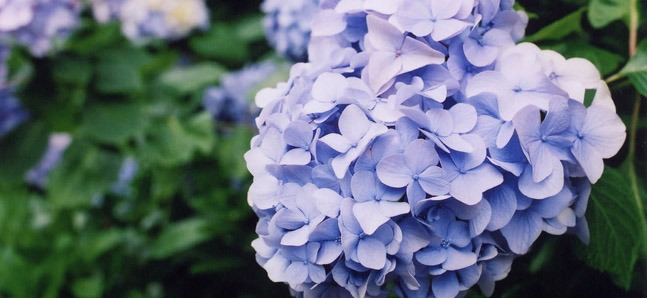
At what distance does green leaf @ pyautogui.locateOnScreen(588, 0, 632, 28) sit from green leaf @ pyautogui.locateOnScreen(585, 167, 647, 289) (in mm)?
194

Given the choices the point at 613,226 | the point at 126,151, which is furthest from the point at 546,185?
the point at 126,151

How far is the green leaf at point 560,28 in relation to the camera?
0.83 meters

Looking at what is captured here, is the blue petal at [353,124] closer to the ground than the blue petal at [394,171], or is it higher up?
higher up

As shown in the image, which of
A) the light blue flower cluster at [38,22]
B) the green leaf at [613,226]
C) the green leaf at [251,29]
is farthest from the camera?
the green leaf at [251,29]

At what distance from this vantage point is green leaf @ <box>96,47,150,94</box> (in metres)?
1.47

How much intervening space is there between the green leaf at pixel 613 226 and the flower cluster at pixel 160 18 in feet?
4.02

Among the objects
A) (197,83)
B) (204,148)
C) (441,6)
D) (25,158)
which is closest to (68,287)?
(25,158)

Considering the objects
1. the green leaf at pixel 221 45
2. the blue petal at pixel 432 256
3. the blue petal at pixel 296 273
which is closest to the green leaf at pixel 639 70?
the blue petal at pixel 432 256

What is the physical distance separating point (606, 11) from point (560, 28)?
63mm

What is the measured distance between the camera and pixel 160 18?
1.81 meters

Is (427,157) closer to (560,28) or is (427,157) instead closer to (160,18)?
(560,28)

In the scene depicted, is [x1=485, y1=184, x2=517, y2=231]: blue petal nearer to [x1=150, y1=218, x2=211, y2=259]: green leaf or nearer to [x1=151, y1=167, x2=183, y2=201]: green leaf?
[x1=150, y1=218, x2=211, y2=259]: green leaf

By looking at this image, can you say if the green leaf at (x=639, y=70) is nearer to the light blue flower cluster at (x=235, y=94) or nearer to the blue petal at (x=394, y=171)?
the blue petal at (x=394, y=171)

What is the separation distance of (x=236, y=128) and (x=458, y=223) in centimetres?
101
